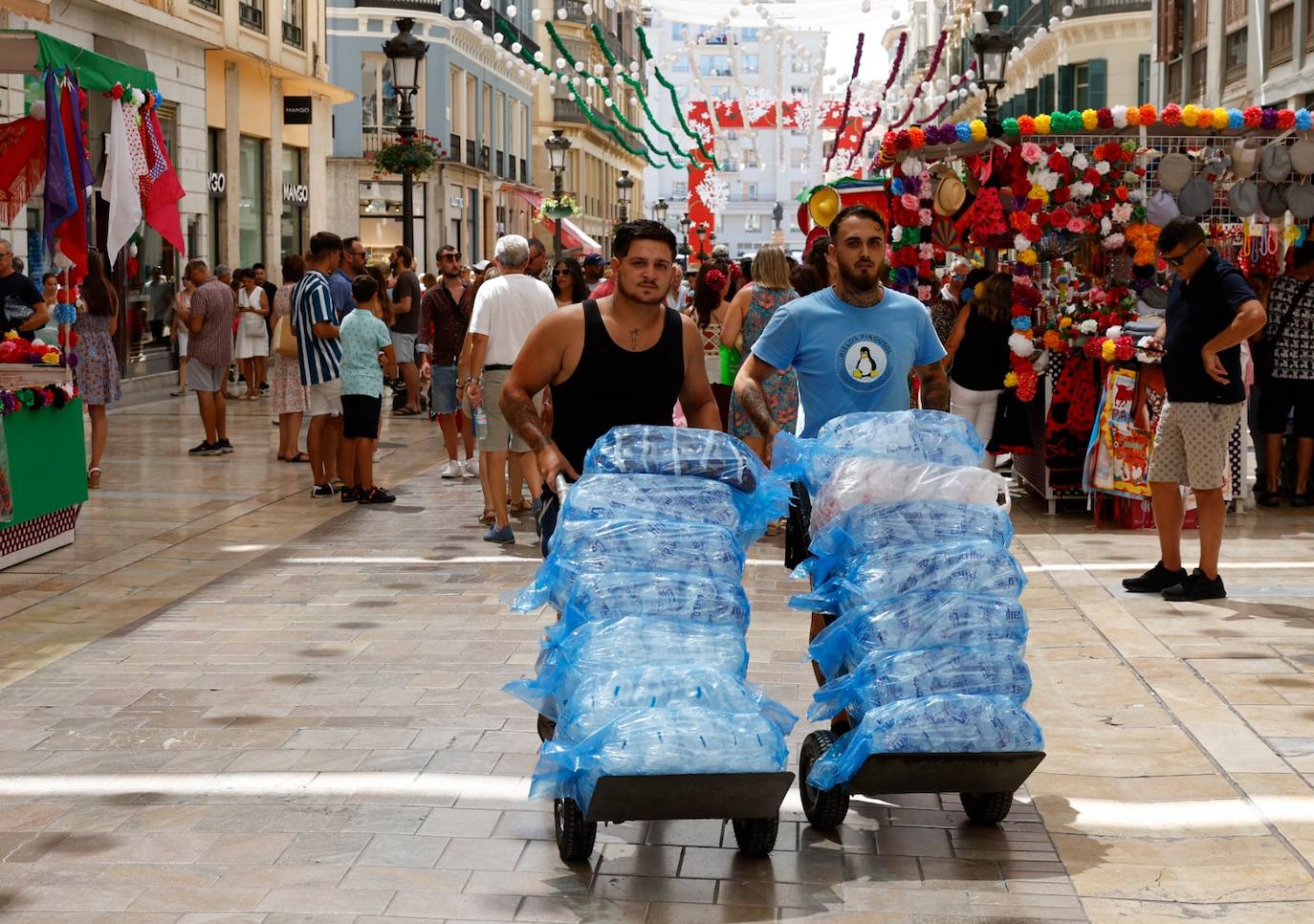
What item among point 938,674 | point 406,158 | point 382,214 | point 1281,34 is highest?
point 1281,34

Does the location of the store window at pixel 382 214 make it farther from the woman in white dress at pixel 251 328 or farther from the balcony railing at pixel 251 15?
the woman in white dress at pixel 251 328

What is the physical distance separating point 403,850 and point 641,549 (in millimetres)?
1026

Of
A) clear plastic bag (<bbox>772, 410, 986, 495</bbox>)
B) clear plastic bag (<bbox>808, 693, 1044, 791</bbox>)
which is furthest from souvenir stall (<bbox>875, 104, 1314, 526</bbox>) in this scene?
clear plastic bag (<bbox>808, 693, 1044, 791</bbox>)

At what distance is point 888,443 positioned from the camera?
4.96 m

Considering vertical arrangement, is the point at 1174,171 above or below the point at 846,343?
above

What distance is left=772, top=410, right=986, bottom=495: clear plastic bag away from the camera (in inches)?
195

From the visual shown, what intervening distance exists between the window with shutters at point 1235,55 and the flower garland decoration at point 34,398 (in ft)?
67.7

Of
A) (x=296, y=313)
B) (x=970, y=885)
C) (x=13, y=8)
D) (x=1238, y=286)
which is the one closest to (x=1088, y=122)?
(x=1238, y=286)

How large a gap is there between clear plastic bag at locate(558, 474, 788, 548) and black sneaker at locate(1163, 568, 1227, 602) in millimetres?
4246

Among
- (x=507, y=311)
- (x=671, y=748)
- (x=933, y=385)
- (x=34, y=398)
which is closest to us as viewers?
(x=671, y=748)

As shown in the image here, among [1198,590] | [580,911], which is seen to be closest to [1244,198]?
[1198,590]

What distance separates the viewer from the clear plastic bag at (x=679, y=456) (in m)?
4.78

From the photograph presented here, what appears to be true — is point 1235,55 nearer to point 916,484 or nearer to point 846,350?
point 846,350

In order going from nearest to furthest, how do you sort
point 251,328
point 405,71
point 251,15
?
point 405,71 < point 251,328 < point 251,15
